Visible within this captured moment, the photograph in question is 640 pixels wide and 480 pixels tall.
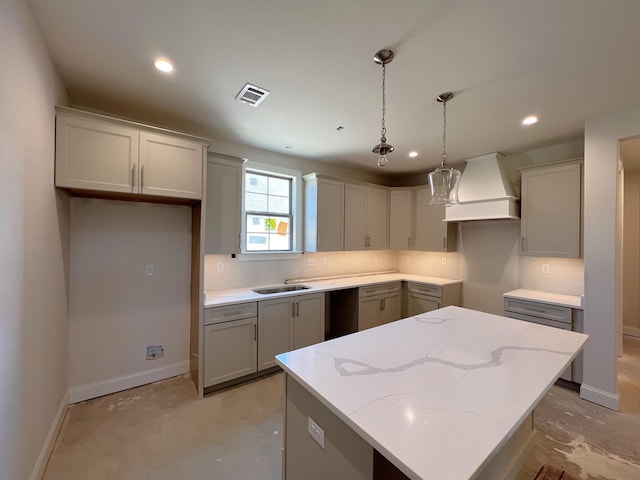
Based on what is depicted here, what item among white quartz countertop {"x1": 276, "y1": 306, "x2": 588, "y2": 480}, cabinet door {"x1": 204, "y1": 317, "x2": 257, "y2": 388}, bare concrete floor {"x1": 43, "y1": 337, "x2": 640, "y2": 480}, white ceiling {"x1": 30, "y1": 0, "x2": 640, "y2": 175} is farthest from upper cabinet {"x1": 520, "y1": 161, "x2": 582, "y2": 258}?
cabinet door {"x1": 204, "y1": 317, "x2": 257, "y2": 388}

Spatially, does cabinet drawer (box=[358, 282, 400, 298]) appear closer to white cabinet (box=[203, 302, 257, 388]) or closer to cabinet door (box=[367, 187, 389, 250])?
cabinet door (box=[367, 187, 389, 250])

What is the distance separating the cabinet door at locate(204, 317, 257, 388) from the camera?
8.46 ft

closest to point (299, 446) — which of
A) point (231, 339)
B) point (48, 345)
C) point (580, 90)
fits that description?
point (231, 339)

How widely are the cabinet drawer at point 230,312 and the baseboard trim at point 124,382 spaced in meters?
0.83

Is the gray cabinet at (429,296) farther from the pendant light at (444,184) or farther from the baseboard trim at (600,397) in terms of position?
the pendant light at (444,184)

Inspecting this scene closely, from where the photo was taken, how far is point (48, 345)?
1.87 metres

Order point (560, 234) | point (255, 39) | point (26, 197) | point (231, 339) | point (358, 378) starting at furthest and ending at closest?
1. point (560, 234)
2. point (231, 339)
3. point (255, 39)
4. point (26, 197)
5. point (358, 378)

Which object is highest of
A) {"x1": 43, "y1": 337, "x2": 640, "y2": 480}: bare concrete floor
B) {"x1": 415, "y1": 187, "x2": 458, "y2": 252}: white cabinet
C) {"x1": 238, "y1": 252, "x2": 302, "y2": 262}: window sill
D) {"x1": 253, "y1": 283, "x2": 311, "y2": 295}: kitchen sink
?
{"x1": 415, "y1": 187, "x2": 458, "y2": 252}: white cabinet

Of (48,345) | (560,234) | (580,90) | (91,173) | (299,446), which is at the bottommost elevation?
(299,446)

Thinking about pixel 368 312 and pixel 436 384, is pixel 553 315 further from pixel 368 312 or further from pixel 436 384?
pixel 436 384

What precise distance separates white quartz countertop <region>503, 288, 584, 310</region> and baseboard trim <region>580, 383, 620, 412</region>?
0.74 m

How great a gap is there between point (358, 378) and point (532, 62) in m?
2.22

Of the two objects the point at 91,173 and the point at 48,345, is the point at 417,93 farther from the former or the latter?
the point at 48,345

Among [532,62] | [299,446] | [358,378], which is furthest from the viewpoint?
[532,62]
